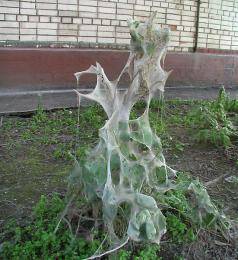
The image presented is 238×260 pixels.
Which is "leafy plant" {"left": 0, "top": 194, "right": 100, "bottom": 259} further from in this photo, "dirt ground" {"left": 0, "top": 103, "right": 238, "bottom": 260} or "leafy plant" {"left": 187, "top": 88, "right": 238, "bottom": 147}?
"leafy plant" {"left": 187, "top": 88, "right": 238, "bottom": 147}

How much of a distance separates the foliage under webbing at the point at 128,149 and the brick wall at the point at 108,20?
10.1 ft

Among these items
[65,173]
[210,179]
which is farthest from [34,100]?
[210,179]

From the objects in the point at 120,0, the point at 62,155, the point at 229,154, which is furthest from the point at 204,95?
the point at 62,155

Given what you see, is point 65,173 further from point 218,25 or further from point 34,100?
point 218,25

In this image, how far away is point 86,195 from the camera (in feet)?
7.22

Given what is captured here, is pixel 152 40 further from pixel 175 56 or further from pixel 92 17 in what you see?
pixel 175 56

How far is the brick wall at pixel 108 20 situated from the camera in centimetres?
504

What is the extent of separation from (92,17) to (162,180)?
11.7 feet

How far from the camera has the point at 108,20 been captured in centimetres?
572

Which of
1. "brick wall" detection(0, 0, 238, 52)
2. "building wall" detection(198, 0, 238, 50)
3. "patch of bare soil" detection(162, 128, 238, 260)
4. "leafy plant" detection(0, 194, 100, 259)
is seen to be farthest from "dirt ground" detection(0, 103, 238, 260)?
"building wall" detection(198, 0, 238, 50)

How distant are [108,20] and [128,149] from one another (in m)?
3.78

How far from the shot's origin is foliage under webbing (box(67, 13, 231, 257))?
2027mm

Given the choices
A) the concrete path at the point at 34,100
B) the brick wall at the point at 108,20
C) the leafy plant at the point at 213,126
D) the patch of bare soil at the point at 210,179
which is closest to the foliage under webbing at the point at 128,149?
the patch of bare soil at the point at 210,179

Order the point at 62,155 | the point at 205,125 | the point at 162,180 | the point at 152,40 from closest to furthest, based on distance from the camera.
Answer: the point at 152,40, the point at 162,180, the point at 62,155, the point at 205,125
